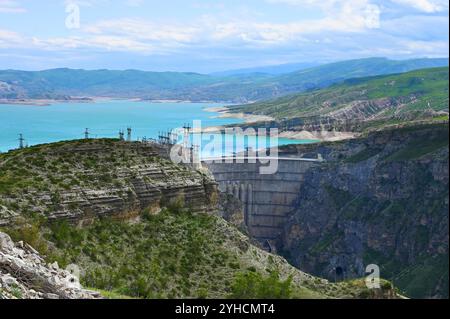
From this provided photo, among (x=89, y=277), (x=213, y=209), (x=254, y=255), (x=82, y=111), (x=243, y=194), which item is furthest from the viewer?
(x=82, y=111)

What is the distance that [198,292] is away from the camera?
2903cm

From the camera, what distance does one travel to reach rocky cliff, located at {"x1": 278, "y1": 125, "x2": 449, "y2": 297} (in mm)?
68812

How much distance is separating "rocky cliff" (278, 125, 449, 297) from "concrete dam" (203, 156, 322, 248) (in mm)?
1508

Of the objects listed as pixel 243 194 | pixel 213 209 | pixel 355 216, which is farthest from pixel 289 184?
pixel 213 209

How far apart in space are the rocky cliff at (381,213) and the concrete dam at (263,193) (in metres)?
1.51

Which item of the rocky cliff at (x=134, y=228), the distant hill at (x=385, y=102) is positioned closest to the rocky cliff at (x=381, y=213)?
the rocky cliff at (x=134, y=228)

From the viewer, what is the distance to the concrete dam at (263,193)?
296ft

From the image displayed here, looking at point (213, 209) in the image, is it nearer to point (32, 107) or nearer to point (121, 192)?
point (121, 192)

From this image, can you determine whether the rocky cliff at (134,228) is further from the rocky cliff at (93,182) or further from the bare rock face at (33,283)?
the bare rock face at (33,283)

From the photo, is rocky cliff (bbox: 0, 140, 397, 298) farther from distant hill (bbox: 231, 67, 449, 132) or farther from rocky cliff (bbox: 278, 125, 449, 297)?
distant hill (bbox: 231, 67, 449, 132)

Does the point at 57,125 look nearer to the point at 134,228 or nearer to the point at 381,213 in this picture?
the point at 381,213

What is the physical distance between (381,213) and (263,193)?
60.4ft

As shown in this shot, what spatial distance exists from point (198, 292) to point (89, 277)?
4603 millimetres
